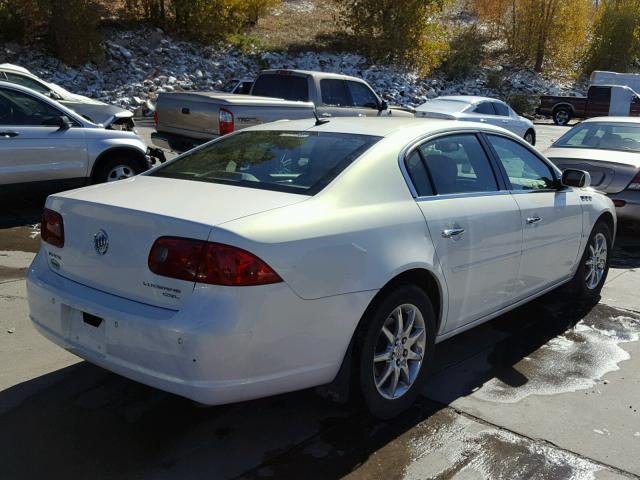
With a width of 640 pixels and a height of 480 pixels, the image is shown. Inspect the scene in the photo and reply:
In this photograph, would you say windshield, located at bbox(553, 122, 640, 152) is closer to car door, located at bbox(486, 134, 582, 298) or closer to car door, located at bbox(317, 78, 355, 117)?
car door, located at bbox(486, 134, 582, 298)

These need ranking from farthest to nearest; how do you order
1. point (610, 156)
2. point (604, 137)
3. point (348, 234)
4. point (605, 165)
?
point (604, 137) → point (610, 156) → point (605, 165) → point (348, 234)

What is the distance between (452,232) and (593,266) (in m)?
2.59

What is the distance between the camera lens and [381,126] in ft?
14.1

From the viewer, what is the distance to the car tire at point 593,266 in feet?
18.7

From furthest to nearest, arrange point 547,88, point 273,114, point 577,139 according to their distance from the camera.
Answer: point 547,88, point 273,114, point 577,139

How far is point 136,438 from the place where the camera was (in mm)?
3436

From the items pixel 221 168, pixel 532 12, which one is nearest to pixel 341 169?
pixel 221 168

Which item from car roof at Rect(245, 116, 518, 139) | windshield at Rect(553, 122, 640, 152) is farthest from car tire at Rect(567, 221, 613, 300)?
windshield at Rect(553, 122, 640, 152)

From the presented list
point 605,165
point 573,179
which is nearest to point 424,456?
point 573,179

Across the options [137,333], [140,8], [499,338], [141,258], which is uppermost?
[140,8]

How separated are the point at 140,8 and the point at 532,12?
77.6ft

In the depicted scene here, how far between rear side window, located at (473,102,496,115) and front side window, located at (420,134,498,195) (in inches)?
503

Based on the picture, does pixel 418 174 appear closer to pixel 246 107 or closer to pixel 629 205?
pixel 629 205

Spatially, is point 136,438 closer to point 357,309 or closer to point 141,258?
point 141,258
